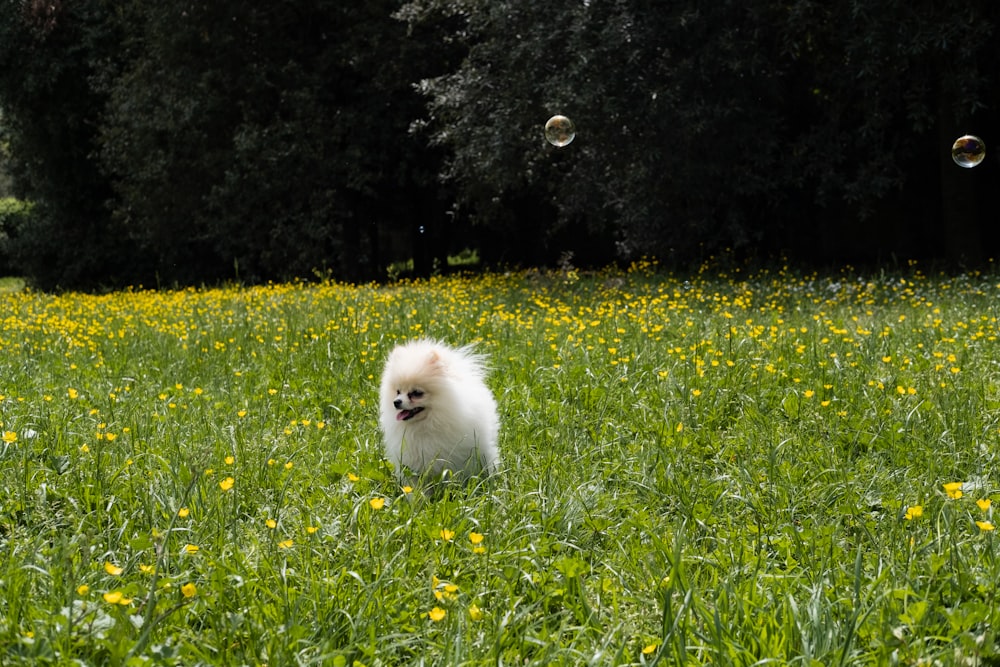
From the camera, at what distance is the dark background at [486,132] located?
13.1 metres

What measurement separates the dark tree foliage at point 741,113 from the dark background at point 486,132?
0.16 feet

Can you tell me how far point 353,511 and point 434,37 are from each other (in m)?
16.5

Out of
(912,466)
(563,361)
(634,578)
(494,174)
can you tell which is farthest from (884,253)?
(634,578)

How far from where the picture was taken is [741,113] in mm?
13453

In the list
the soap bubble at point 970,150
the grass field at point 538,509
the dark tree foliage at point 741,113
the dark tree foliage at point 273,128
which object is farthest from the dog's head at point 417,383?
the dark tree foliage at point 273,128

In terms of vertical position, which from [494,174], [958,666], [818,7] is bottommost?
[958,666]

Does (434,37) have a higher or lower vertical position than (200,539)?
higher

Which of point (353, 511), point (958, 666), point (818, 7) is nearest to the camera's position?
point (958, 666)

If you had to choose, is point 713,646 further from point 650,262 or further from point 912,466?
point 650,262

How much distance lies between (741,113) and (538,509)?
11.2 m

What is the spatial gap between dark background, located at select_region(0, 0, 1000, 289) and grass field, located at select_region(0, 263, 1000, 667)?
6.87 m

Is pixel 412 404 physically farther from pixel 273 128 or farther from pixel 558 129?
pixel 273 128

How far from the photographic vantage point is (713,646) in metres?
2.47

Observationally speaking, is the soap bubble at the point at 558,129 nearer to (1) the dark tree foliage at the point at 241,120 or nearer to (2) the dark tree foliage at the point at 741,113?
(2) the dark tree foliage at the point at 741,113
